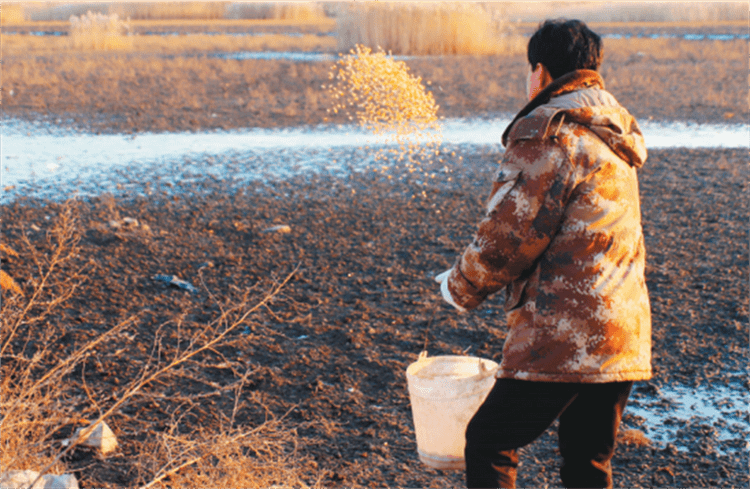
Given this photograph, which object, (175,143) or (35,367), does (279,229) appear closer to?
(35,367)

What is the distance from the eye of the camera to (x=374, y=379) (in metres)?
3.66

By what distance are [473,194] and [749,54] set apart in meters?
14.4

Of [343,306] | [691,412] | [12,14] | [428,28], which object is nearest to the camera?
[691,412]

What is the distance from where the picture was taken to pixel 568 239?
183 centimetres

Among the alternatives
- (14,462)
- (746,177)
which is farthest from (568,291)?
(746,177)

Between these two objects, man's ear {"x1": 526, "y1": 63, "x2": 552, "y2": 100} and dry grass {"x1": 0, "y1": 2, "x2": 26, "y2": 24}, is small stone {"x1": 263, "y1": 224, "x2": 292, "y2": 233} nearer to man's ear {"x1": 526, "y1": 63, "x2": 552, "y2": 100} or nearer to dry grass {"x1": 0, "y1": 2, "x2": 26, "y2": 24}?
man's ear {"x1": 526, "y1": 63, "x2": 552, "y2": 100}

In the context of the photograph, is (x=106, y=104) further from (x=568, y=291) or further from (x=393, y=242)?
(x=568, y=291)

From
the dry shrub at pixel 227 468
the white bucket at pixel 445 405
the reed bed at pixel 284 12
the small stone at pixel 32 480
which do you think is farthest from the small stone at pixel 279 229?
the reed bed at pixel 284 12

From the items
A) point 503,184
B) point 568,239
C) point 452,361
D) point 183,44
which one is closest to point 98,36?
point 183,44

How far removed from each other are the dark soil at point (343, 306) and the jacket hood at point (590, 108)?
1489 mm

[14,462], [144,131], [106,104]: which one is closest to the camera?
[14,462]

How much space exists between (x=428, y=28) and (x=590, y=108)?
1751cm

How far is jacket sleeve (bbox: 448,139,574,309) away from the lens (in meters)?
1.80

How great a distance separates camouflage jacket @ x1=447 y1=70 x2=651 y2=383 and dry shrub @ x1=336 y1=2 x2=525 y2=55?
1733 cm
